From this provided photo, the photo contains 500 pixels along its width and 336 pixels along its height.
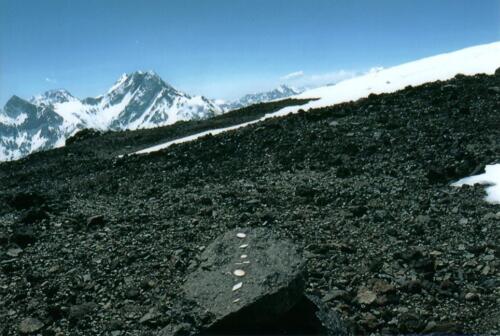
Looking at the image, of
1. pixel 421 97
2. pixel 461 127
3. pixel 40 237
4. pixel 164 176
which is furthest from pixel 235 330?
pixel 421 97

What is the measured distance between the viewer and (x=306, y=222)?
1136 cm

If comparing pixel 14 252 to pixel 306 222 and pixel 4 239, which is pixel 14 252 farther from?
pixel 306 222

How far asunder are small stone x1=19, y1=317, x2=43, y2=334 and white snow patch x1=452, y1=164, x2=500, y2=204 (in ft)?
36.7

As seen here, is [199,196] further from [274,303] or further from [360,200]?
[274,303]

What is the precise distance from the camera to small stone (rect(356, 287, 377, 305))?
25.8 feet

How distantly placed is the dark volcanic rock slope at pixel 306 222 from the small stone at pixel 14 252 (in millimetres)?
103

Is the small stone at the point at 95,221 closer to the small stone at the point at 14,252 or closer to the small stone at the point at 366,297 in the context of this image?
the small stone at the point at 14,252

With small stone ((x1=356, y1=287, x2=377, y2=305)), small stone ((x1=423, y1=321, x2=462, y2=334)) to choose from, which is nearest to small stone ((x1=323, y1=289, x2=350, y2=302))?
small stone ((x1=356, y1=287, x2=377, y2=305))

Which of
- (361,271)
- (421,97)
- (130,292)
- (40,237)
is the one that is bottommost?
(361,271)

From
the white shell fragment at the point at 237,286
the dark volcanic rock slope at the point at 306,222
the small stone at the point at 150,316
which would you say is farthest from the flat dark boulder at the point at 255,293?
the small stone at the point at 150,316

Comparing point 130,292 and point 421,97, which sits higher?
point 421,97

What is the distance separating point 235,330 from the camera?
6.46 metres

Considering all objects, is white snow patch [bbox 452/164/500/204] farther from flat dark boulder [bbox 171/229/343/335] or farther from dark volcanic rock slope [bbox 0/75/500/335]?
flat dark boulder [bbox 171/229/343/335]

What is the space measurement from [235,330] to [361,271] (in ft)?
11.7
